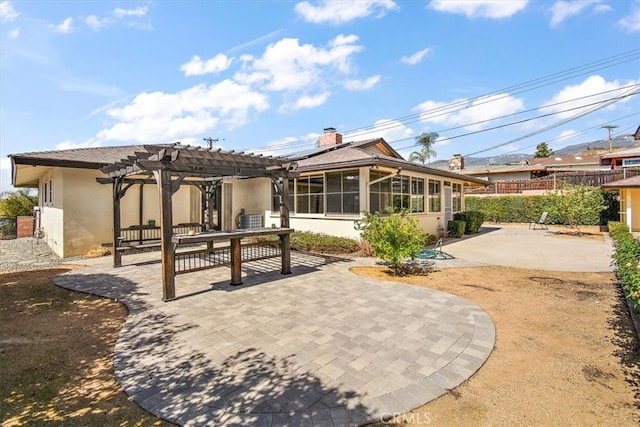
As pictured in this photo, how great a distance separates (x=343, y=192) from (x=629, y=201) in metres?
15.2

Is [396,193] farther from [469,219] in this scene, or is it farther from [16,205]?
[16,205]

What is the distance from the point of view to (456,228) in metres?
13.8

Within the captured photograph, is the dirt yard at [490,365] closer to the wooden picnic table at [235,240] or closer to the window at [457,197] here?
the wooden picnic table at [235,240]

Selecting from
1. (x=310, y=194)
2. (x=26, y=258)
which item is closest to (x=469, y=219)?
(x=310, y=194)

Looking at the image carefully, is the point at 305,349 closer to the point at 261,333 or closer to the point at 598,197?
the point at 261,333

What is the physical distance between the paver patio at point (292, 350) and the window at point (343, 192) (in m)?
4.39

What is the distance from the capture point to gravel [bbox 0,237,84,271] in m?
7.91

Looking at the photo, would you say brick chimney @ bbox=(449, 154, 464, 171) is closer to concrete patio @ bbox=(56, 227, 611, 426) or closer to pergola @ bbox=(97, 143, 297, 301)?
A: pergola @ bbox=(97, 143, 297, 301)

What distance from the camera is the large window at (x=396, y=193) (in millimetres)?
10234

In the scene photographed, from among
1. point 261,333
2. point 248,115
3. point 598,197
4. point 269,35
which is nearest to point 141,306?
point 261,333

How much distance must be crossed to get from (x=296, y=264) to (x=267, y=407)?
224 inches

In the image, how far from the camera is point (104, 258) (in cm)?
900

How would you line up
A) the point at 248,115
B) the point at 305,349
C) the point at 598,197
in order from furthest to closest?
the point at 248,115 → the point at 598,197 → the point at 305,349

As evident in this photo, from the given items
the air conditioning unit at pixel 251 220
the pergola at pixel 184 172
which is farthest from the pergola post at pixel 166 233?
the air conditioning unit at pixel 251 220
